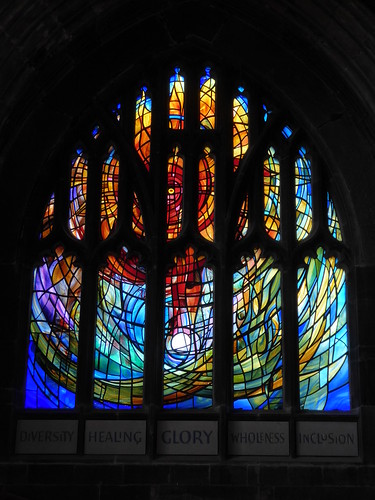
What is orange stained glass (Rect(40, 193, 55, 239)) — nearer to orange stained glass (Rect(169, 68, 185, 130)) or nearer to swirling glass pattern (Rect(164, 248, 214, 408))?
swirling glass pattern (Rect(164, 248, 214, 408))

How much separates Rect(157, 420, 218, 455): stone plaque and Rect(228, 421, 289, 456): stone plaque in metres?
0.19

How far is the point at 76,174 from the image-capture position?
11.4 m

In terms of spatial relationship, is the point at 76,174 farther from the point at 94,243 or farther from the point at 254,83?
the point at 254,83

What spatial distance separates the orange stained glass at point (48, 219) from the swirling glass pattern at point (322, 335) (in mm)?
2708

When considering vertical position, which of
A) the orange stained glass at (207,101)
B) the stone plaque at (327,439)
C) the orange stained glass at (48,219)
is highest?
the orange stained glass at (207,101)

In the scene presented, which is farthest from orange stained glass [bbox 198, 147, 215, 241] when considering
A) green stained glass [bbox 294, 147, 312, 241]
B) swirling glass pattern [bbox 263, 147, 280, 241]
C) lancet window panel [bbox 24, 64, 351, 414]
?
green stained glass [bbox 294, 147, 312, 241]

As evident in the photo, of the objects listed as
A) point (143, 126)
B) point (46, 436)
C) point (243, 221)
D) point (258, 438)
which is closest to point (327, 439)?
point (258, 438)

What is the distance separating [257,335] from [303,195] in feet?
5.43

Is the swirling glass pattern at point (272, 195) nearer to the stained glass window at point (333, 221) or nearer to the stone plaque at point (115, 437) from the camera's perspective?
the stained glass window at point (333, 221)

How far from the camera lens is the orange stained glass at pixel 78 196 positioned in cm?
1123

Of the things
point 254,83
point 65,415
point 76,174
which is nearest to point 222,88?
point 254,83

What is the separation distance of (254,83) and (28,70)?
2541mm

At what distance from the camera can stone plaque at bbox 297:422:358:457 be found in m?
10.3

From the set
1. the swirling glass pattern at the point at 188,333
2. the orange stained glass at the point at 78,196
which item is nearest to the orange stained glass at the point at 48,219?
the orange stained glass at the point at 78,196
